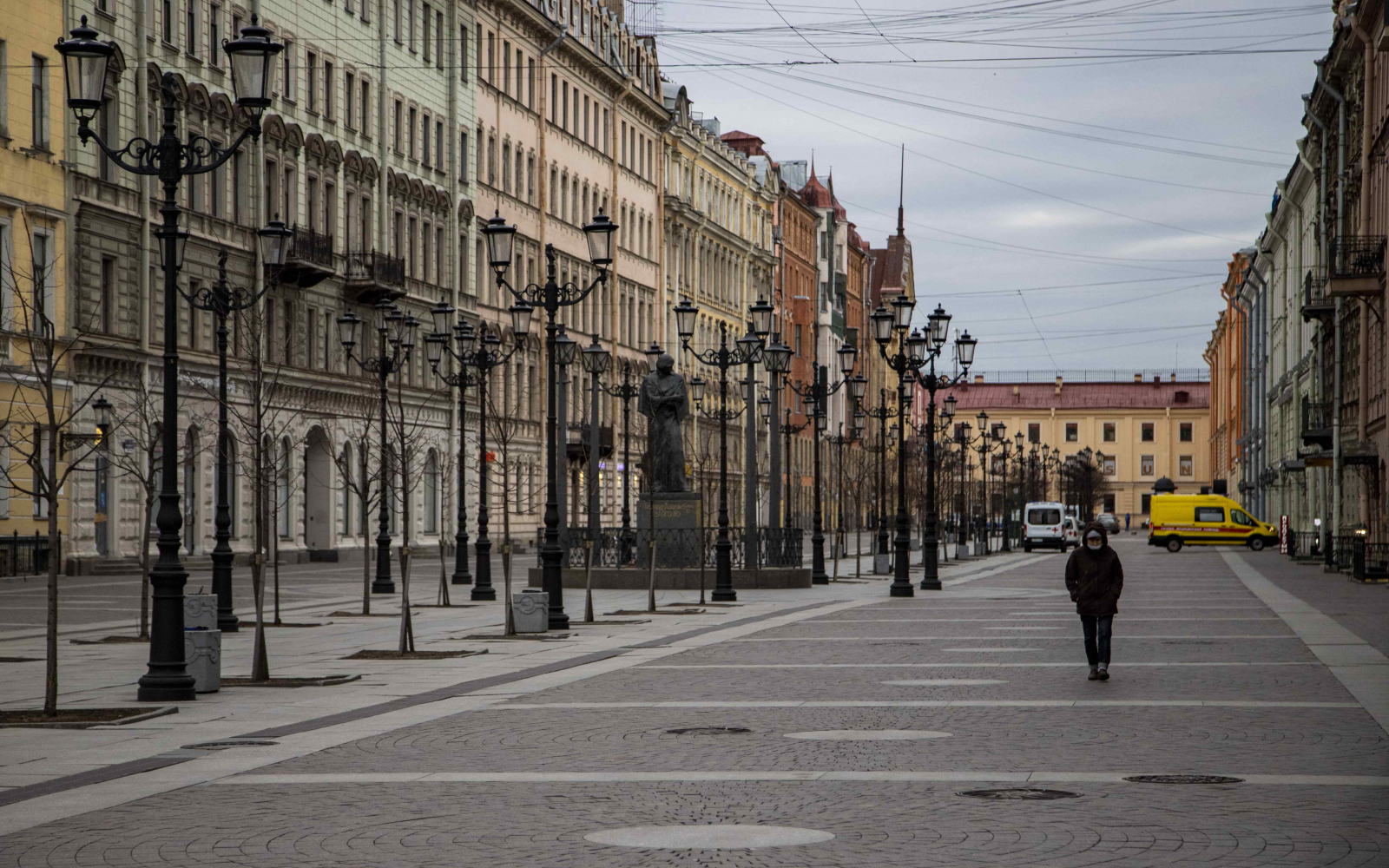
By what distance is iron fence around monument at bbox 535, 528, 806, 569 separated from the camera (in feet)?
120

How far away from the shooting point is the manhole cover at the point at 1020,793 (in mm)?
10023

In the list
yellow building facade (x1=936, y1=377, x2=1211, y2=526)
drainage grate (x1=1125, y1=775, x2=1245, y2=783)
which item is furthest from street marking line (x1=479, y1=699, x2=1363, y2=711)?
yellow building facade (x1=936, y1=377, x2=1211, y2=526)

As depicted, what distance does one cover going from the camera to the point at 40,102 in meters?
42.9

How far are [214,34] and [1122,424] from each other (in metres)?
133

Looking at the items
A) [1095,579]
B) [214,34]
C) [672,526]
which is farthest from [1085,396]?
[1095,579]

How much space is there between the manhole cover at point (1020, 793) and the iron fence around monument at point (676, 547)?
23817 mm

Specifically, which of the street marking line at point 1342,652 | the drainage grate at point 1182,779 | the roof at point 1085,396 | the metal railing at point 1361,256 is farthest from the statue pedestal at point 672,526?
the roof at point 1085,396

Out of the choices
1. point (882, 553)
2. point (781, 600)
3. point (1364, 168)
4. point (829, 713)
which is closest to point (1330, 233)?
point (1364, 168)

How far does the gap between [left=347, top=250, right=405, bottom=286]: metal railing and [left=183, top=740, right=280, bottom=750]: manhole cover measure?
45.9 metres

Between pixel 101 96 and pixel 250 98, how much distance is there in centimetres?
120

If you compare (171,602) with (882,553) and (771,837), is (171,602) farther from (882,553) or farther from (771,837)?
(882,553)

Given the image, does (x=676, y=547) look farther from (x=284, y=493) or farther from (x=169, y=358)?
(x=284, y=493)

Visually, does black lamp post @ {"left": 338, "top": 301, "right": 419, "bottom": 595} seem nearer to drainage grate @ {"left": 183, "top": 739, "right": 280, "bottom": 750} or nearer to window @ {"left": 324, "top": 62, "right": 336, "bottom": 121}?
drainage grate @ {"left": 183, "top": 739, "right": 280, "bottom": 750}

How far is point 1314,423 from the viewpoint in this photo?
2442 inches
